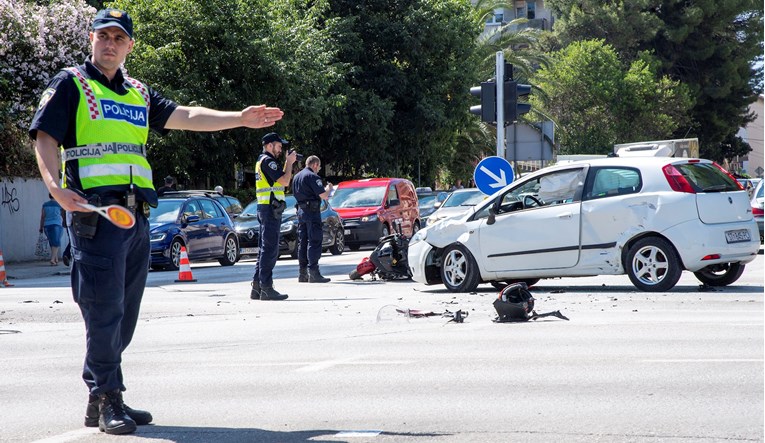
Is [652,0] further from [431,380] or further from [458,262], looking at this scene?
[431,380]

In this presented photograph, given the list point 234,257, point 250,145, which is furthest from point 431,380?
point 250,145

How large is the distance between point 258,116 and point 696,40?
61896 mm

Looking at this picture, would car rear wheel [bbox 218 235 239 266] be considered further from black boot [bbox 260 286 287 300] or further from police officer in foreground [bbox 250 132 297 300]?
black boot [bbox 260 286 287 300]

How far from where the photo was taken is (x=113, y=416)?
18.1ft

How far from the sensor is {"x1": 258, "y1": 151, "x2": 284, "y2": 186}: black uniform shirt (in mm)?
13930

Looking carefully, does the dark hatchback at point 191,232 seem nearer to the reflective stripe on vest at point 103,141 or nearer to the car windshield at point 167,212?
the car windshield at point 167,212

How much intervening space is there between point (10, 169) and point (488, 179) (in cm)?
1413

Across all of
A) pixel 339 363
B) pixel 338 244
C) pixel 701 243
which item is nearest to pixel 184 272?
pixel 701 243

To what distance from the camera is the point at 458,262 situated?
1447 centimetres

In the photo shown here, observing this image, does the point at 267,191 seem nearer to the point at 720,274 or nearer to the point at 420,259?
the point at 420,259

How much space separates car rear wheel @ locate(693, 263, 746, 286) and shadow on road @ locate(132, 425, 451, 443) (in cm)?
933

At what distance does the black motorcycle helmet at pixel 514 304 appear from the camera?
10438 mm

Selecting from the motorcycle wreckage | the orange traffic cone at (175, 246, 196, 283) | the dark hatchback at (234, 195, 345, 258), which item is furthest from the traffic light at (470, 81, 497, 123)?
the dark hatchback at (234, 195, 345, 258)

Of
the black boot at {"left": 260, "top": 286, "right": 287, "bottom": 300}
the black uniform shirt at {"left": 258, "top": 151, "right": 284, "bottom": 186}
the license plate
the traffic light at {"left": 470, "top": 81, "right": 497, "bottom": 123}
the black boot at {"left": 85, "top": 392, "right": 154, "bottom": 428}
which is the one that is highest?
the traffic light at {"left": 470, "top": 81, "right": 497, "bottom": 123}
